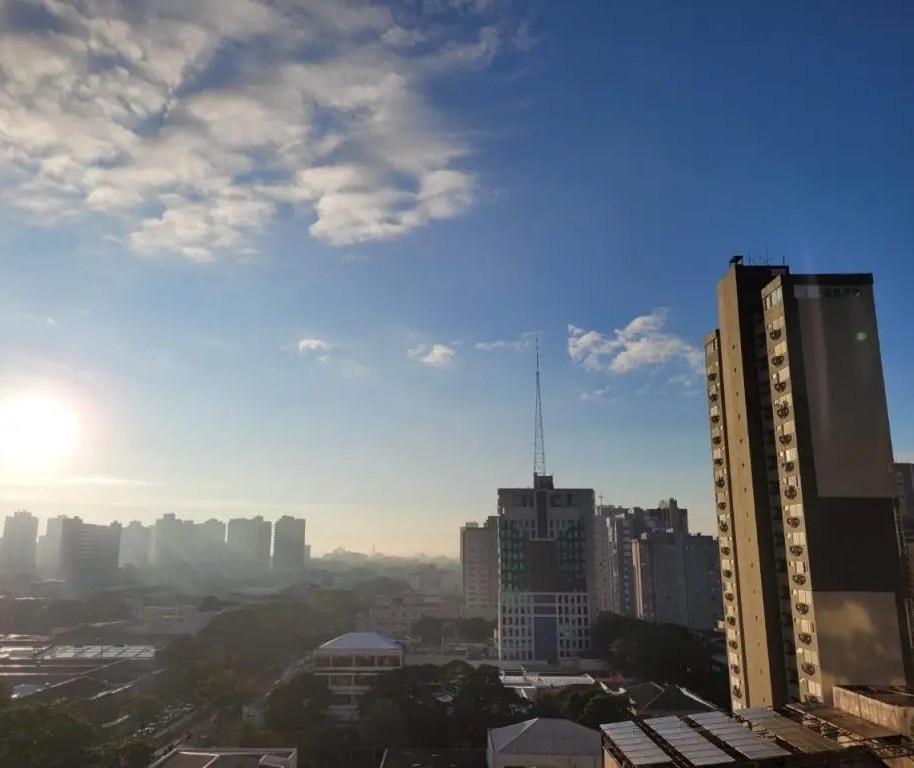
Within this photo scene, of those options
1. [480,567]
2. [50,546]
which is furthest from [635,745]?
[50,546]

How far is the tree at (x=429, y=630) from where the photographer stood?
8221 centimetres

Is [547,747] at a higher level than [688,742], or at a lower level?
lower

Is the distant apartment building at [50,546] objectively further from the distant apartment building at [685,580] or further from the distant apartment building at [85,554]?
the distant apartment building at [685,580]

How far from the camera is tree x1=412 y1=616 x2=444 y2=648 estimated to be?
82.2m

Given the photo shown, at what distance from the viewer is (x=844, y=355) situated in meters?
22.9

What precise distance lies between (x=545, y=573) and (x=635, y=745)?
5088 cm

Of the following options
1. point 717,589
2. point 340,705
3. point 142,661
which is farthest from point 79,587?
point 717,589

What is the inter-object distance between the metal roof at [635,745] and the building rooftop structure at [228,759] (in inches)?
651

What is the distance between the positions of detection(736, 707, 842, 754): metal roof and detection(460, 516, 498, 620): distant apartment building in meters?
90.8

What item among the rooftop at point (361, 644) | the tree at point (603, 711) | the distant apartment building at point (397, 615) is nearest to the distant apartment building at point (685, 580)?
the distant apartment building at point (397, 615)

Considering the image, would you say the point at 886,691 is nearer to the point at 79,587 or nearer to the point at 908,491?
the point at 908,491

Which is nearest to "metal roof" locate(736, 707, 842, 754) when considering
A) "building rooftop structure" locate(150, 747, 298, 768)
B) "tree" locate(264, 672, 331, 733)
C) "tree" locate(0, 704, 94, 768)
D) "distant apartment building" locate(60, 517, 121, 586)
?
"building rooftop structure" locate(150, 747, 298, 768)

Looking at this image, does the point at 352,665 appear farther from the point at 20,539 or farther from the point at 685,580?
the point at 20,539

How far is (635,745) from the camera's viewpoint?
13.5 m
